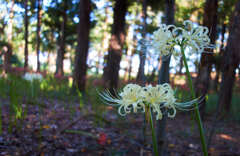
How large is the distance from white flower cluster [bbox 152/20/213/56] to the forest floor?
1.00m

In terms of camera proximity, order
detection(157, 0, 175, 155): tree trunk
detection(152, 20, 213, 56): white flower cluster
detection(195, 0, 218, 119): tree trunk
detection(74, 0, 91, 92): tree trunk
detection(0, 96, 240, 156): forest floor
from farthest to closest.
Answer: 1. detection(74, 0, 91, 92): tree trunk
2. detection(0, 96, 240, 156): forest floor
3. detection(157, 0, 175, 155): tree trunk
4. detection(195, 0, 218, 119): tree trunk
5. detection(152, 20, 213, 56): white flower cluster

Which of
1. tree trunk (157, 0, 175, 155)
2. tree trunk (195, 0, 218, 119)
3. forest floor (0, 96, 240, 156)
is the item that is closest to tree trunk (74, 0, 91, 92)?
forest floor (0, 96, 240, 156)

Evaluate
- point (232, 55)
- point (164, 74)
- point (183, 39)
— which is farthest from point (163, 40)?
point (232, 55)

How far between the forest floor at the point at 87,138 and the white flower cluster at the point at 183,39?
1.00 metres

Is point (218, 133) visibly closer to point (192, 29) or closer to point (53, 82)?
point (192, 29)

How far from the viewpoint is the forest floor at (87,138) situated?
7.58 feet

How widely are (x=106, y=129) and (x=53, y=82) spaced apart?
12.7 ft

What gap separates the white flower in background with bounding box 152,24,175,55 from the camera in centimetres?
108

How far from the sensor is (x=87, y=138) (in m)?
2.94

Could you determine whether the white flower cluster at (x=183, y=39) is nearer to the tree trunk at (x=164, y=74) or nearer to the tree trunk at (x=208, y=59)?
the tree trunk at (x=208, y=59)

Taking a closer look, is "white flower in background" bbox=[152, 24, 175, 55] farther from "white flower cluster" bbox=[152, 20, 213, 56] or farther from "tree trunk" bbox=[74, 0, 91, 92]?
"tree trunk" bbox=[74, 0, 91, 92]

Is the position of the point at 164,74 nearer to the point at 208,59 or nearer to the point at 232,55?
the point at 208,59

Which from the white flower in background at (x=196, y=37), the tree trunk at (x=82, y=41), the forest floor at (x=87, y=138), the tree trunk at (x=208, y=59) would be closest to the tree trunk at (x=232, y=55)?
the tree trunk at (x=208, y=59)

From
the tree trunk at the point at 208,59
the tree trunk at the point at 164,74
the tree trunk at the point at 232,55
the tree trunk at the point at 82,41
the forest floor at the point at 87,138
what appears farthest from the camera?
the tree trunk at the point at 82,41
